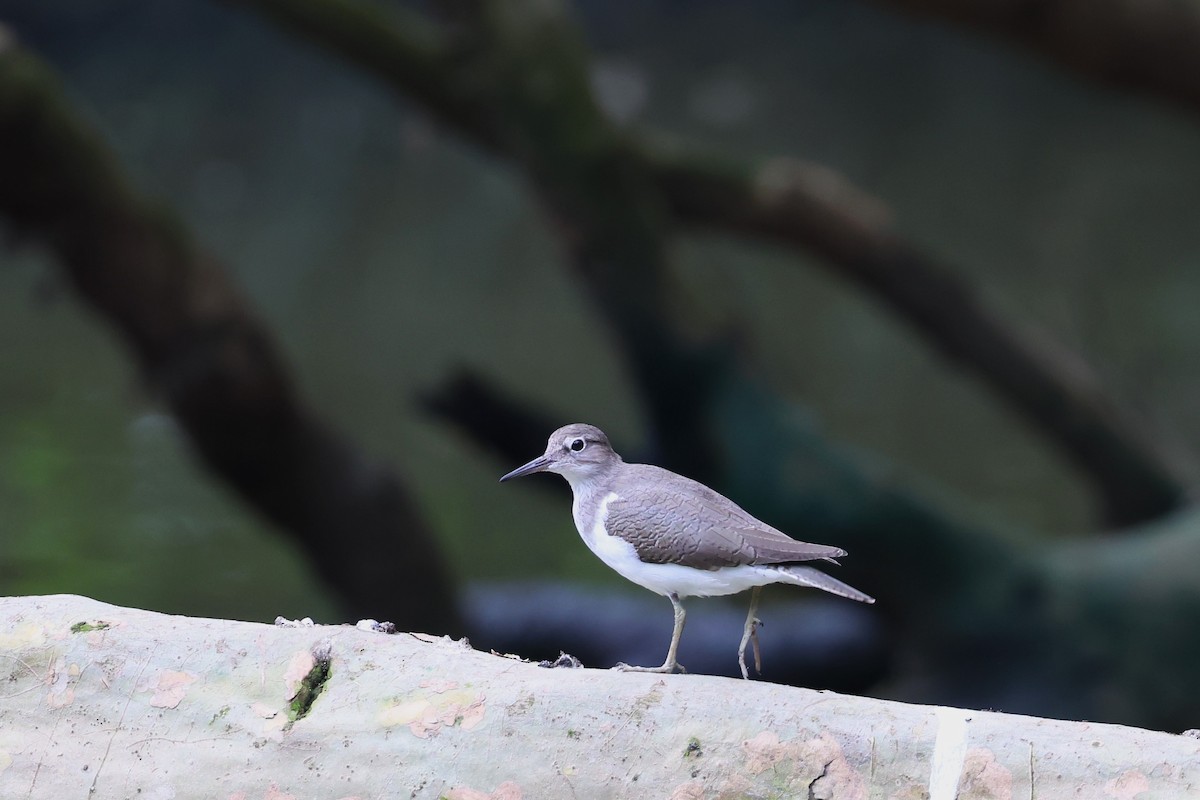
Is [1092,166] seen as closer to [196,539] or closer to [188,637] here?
[196,539]

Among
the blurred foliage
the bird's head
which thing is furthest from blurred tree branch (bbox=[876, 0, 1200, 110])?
the blurred foliage

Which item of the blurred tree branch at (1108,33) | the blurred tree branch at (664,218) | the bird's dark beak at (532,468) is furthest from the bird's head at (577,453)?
the blurred tree branch at (1108,33)

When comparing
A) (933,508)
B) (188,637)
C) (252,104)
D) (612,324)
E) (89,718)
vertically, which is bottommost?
(89,718)

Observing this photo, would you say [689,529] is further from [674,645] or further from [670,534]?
[674,645]

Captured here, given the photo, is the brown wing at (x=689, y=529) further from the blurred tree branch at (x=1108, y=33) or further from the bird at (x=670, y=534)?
the blurred tree branch at (x=1108, y=33)

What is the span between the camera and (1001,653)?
5.15 m

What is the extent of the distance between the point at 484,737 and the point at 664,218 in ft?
13.3

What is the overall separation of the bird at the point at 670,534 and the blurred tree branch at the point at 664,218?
10.9ft

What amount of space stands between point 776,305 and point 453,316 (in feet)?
10.8

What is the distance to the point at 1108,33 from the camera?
541 cm

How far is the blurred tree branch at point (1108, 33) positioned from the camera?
5.34 metres

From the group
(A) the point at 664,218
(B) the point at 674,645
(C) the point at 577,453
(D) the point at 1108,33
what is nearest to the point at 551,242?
(A) the point at 664,218

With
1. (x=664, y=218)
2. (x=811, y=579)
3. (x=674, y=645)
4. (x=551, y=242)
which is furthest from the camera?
(x=551, y=242)

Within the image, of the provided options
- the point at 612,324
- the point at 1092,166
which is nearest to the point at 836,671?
the point at 612,324
